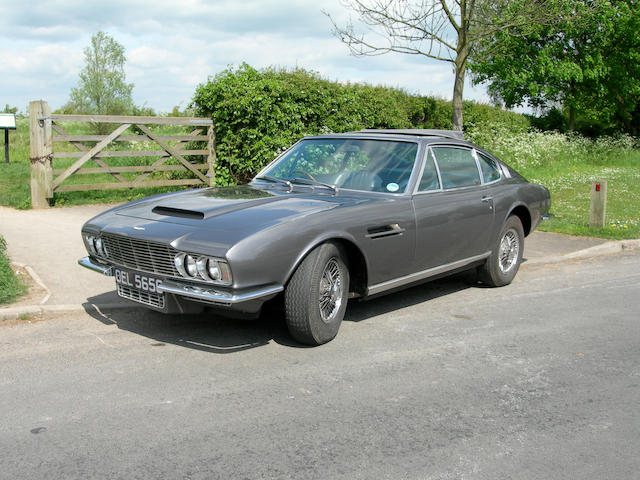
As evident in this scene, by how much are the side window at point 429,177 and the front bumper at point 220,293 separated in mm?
1999

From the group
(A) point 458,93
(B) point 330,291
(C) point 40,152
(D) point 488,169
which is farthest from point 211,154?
(B) point 330,291

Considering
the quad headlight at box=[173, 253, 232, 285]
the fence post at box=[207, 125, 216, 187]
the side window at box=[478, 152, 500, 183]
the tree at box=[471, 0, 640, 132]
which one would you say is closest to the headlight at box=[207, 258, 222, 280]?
the quad headlight at box=[173, 253, 232, 285]

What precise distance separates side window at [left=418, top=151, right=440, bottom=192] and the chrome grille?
2.41 metres

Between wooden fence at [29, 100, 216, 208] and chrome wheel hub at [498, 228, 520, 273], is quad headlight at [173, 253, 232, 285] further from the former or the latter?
wooden fence at [29, 100, 216, 208]

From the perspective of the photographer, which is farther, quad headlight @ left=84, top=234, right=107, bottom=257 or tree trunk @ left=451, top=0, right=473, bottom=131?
tree trunk @ left=451, top=0, right=473, bottom=131

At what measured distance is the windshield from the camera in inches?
235

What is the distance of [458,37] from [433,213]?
9675mm

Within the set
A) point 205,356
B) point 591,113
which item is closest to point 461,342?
point 205,356

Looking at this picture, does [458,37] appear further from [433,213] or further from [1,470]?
[1,470]

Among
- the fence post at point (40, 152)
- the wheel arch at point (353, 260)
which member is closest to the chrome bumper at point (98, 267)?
the wheel arch at point (353, 260)

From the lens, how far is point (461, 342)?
5316 mm

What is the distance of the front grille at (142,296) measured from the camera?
4820 mm

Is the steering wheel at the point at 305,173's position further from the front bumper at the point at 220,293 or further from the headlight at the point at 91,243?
the headlight at the point at 91,243

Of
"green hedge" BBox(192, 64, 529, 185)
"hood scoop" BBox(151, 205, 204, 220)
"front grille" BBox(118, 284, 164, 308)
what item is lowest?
"front grille" BBox(118, 284, 164, 308)
